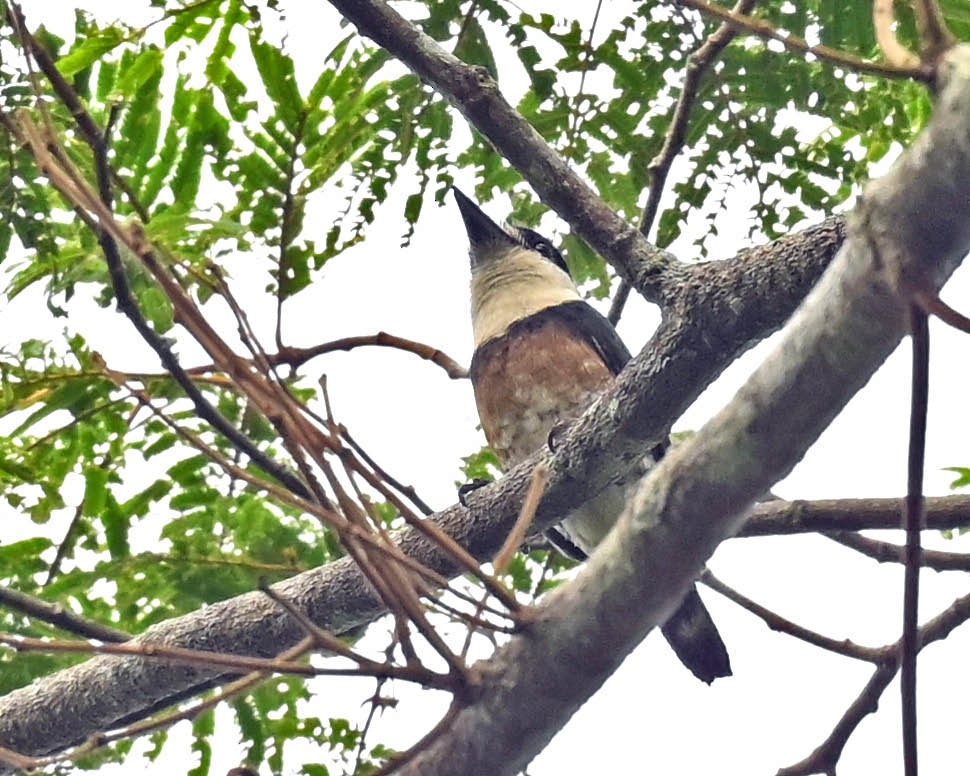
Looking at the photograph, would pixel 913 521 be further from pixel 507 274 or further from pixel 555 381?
pixel 507 274

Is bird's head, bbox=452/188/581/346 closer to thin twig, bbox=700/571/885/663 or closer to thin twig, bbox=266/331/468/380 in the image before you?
thin twig, bbox=266/331/468/380

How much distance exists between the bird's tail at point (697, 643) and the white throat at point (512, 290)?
91 centimetres

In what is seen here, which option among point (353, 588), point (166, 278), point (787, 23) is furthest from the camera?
point (787, 23)

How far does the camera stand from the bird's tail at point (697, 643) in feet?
10.7

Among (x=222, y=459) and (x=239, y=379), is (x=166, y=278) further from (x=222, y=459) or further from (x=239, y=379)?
(x=222, y=459)

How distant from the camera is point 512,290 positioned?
12.7ft

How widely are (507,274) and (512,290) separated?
121mm

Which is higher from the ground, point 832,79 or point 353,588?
point 832,79

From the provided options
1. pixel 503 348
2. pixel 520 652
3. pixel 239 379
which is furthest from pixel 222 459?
pixel 503 348

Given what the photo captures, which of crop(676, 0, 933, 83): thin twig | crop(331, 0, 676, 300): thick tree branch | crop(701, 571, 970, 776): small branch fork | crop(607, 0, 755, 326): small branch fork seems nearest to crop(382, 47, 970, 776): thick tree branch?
crop(676, 0, 933, 83): thin twig

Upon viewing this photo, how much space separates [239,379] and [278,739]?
5.91 feet

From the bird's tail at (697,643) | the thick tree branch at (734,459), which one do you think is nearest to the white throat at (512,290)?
the bird's tail at (697,643)

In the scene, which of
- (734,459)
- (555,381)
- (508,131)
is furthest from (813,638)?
(555,381)

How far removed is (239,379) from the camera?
52.4 inches
